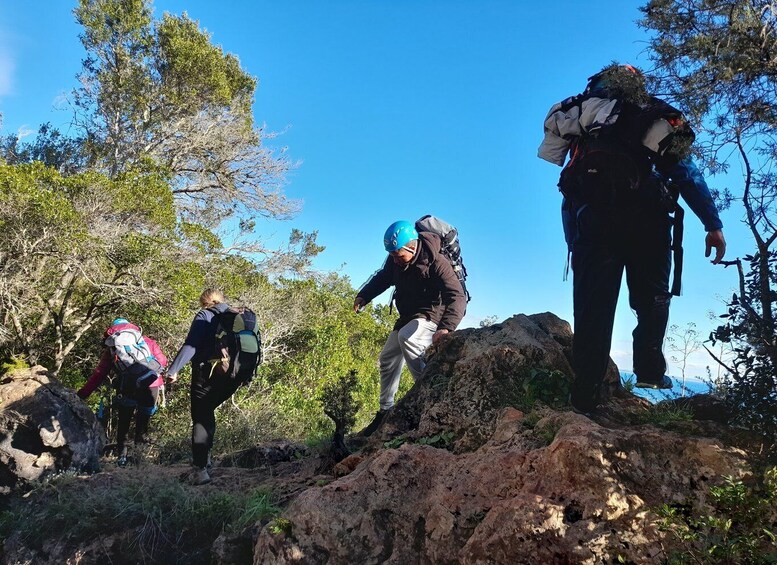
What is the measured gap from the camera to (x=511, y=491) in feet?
8.59

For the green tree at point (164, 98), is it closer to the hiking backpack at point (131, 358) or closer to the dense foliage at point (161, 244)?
the dense foliage at point (161, 244)

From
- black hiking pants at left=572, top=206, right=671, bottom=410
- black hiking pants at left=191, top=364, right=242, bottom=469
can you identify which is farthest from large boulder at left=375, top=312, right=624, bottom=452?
black hiking pants at left=191, top=364, right=242, bottom=469

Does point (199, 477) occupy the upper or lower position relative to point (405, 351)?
lower

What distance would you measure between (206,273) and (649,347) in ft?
29.9

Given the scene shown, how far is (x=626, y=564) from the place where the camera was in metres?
2.09

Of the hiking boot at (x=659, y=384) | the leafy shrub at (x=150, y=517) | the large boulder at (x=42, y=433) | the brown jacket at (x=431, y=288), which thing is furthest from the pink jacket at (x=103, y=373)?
the hiking boot at (x=659, y=384)

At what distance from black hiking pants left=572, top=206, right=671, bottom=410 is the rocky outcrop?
0.33 metres

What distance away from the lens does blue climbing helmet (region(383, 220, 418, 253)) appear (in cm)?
464

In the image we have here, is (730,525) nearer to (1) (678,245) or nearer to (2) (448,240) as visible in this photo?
(1) (678,245)

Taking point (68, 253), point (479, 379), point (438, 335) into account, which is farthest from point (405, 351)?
point (68, 253)

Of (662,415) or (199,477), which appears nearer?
(662,415)

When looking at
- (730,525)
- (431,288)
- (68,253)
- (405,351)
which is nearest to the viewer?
(730,525)

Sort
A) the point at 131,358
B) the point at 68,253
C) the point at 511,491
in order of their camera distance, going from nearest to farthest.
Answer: the point at 511,491
the point at 131,358
the point at 68,253

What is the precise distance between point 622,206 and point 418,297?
2.07 m
